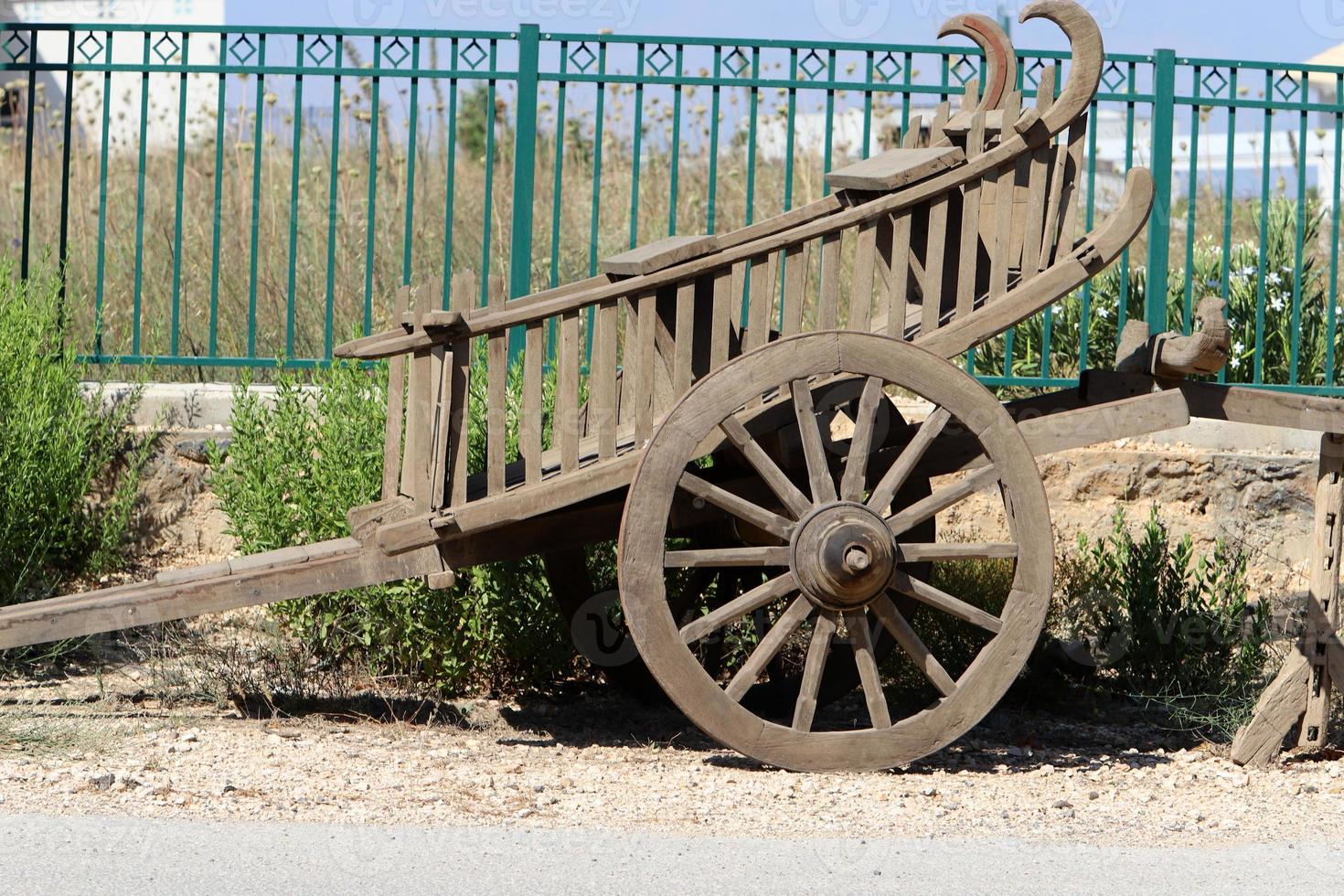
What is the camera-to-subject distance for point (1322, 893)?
3.19 metres

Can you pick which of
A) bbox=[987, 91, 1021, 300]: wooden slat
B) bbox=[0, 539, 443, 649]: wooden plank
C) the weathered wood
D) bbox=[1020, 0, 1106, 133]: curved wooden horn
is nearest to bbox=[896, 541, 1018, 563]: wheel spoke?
bbox=[987, 91, 1021, 300]: wooden slat

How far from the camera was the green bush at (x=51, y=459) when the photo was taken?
545 centimetres

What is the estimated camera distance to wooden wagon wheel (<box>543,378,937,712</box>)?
186 inches

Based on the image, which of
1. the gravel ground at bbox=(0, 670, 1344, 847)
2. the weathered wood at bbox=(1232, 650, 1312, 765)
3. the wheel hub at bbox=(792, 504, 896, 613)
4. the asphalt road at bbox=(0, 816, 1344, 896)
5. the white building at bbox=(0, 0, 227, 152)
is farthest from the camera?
the white building at bbox=(0, 0, 227, 152)

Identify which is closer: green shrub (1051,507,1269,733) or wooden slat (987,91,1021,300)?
wooden slat (987,91,1021,300)

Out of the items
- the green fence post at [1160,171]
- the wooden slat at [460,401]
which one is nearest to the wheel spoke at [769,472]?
the wooden slat at [460,401]

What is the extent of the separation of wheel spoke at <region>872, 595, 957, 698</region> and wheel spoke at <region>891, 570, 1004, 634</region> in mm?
58

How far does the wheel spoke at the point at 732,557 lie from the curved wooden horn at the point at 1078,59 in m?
1.38

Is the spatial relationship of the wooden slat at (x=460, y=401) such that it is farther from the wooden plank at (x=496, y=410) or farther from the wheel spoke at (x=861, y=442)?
the wheel spoke at (x=861, y=442)

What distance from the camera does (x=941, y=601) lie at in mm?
4004

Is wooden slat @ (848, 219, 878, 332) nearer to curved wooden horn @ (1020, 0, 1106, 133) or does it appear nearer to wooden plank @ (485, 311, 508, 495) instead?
curved wooden horn @ (1020, 0, 1106, 133)

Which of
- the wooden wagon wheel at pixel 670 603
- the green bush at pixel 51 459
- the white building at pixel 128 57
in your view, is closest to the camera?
the wooden wagon wheel at pixel 670 603

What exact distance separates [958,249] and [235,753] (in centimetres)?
251

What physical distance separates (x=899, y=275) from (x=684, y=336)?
0.62 metres
